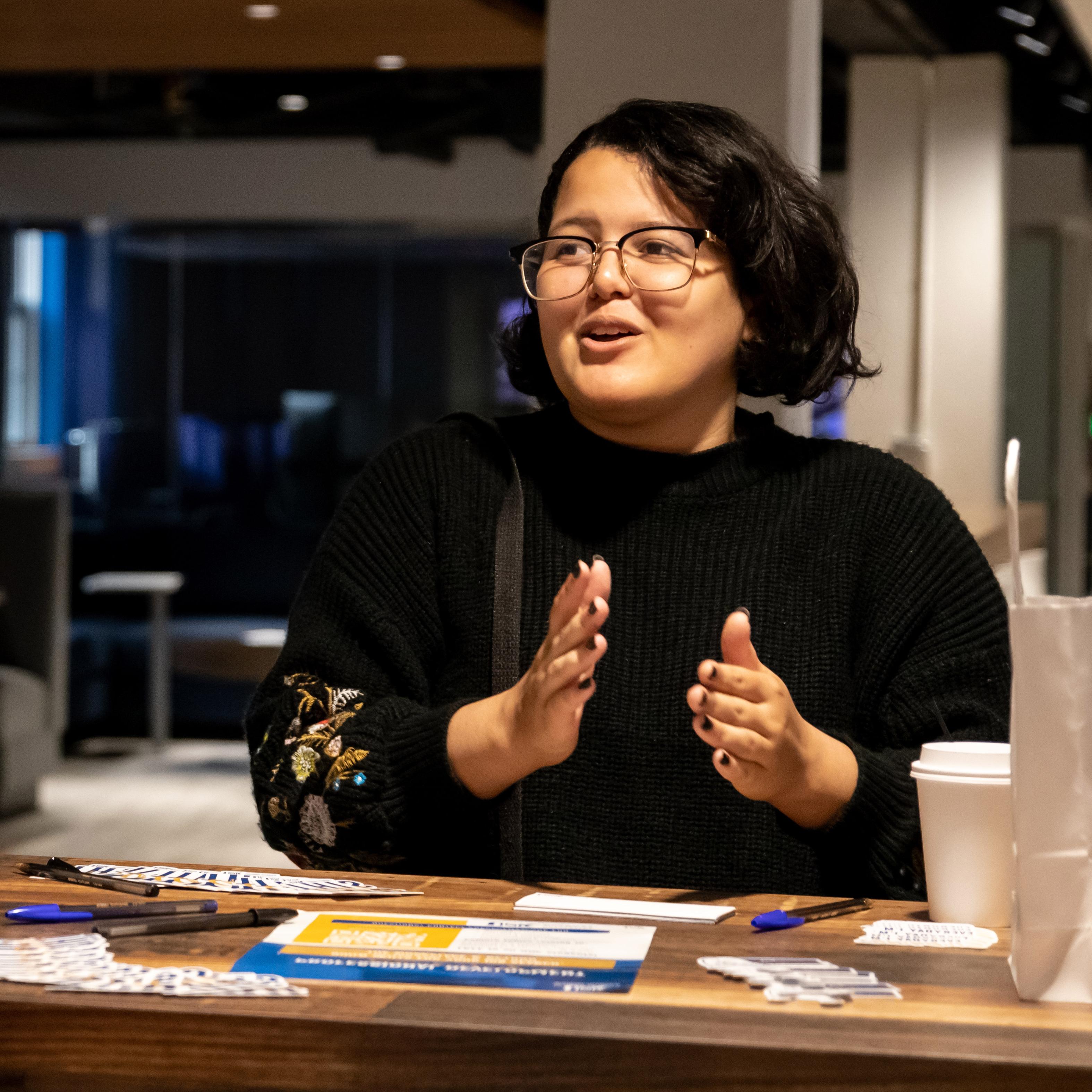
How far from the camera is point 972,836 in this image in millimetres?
1073

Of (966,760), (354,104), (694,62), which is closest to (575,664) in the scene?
(966,760)

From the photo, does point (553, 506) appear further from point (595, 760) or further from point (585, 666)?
point (585, 666)

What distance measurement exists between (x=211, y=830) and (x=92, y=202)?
4066 mm

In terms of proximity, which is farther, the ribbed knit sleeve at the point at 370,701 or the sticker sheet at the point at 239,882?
the ribbed knit sleeve at the point at 370,701

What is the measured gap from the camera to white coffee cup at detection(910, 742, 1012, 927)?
1.06 meters

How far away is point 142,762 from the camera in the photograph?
725 centimetres

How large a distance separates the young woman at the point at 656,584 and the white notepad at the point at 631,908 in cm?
16

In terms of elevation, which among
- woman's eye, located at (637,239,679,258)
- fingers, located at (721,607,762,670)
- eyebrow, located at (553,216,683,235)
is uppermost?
eyebrow, located at (553,216,683,235)

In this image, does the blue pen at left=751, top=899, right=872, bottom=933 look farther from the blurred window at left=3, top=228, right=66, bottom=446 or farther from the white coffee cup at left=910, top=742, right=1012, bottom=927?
the blurred window at left=3, top=228, right=66, bottom=446

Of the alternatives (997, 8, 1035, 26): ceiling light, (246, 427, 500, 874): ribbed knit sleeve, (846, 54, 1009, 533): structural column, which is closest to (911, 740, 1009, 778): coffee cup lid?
(246, 427, 500, 874): ribbed knit sleeve

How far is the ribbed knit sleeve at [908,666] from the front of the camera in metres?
1.27

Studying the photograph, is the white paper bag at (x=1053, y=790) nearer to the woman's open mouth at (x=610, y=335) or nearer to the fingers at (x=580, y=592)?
the fingers at (x=580, y=592)

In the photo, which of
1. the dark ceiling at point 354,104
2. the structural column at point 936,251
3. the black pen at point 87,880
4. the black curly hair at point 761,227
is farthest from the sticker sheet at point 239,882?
the dark ceiling at point 354,104

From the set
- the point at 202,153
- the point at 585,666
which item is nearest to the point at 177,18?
the point at 202,153
